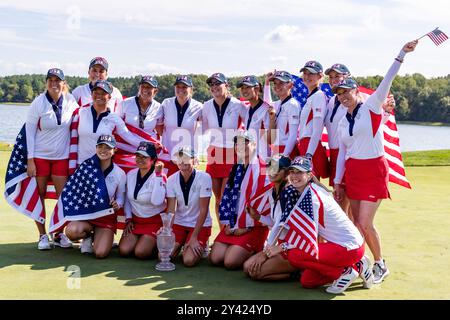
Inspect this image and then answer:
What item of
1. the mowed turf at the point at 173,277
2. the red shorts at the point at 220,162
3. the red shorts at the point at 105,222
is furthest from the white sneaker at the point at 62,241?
the red shorts at the point at 220,162

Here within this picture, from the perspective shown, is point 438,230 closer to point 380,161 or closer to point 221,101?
point 380,161

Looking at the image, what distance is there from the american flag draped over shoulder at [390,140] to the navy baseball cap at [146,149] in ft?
6.37

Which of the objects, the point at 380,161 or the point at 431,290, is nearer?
the point at 431,290

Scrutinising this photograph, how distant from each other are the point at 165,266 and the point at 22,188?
226 cm

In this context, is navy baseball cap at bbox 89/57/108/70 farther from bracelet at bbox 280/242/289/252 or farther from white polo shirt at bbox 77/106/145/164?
bracelet at bbox 280/242/289/252

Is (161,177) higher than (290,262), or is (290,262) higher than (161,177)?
(161,177)

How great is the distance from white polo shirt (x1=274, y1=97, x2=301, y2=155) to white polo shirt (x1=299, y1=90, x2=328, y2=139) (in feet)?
0.31

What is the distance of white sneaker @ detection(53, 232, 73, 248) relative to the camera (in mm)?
7012

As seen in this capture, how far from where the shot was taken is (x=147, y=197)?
6.62 m

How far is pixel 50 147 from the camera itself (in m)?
6.89
